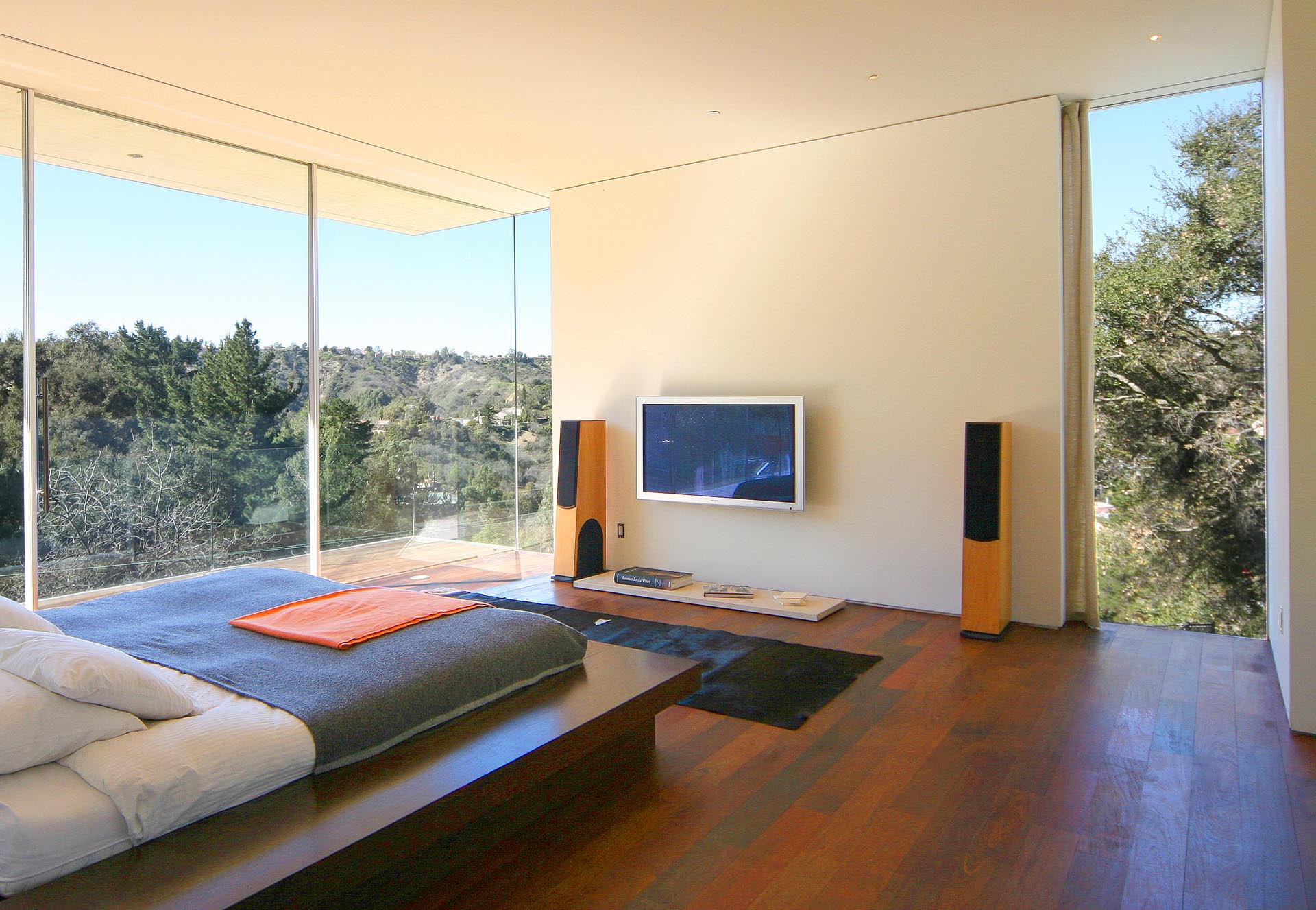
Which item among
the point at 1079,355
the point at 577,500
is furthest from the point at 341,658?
the point at 1079,355

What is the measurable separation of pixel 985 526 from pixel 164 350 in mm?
4441

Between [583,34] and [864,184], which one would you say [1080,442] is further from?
[583,34]

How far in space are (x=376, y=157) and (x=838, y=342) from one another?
3091 mm

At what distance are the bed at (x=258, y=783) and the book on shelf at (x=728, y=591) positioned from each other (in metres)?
2.35

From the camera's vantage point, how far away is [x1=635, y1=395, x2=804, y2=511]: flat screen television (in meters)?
5.11

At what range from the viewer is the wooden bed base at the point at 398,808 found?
5.43 ft

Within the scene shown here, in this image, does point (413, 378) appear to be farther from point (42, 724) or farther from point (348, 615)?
point (42, 724)

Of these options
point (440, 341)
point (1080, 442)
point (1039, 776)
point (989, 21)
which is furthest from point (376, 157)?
point (1039, 776)

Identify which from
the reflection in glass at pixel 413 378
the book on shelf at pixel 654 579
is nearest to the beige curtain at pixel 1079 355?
the book on shelf at pixel 654 579

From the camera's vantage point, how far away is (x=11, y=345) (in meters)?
4.09

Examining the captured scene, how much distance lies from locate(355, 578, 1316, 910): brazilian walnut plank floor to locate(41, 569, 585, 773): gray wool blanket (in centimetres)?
36

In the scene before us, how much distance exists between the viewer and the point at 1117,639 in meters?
4.31

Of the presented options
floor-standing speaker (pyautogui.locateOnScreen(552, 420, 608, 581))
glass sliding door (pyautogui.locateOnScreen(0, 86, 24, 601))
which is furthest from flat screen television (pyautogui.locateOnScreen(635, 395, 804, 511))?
glass sliding door (pyautogui.locateOnScreen(0, 86, 24, 601))

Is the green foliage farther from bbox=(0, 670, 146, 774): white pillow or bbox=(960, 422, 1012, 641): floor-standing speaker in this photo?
bbox=(960, 422, 1012, 641): floor-standing speaker
